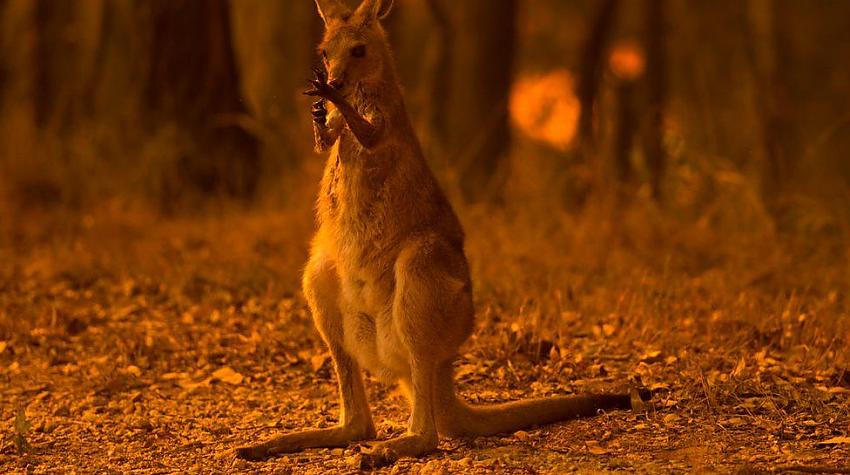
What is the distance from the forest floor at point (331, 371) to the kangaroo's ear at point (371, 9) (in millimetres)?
1785

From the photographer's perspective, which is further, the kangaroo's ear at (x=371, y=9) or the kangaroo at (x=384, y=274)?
Answer: the kangaroo's ear at (x=371, y=9)

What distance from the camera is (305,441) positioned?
4.89 meters

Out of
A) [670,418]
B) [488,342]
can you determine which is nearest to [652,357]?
[488,342]

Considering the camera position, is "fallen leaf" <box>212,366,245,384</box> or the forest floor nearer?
the forest floor

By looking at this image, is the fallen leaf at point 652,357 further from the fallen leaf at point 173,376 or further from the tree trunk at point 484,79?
the tree trunk at point 484,79

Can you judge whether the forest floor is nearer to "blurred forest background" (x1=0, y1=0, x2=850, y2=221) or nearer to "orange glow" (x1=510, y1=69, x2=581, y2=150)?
"blurred forest background" (x1=0, y1=0, x2=850, y2=221)

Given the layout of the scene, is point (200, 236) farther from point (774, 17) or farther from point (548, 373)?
point (774, 17)

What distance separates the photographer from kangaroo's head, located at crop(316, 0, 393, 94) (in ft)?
16.5

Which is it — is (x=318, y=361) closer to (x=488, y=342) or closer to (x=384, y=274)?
(x=488, y=342)

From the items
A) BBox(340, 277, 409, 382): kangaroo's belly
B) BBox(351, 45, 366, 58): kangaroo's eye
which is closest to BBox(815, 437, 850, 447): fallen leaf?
BBox(340, 277, 409, 382): kangaroo's belly

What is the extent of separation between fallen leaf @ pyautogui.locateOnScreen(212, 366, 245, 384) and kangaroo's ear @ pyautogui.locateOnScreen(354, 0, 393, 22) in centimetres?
200

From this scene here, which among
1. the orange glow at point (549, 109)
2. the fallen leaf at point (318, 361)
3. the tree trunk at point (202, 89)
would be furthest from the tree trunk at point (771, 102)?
the fallen leaf at point (318, 361)

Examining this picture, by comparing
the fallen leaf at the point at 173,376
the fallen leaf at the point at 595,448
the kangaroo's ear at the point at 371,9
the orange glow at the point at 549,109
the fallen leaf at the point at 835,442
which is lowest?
the fallen leaf at the point at 835,442

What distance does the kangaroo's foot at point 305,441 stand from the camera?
4.78m
